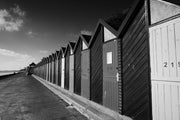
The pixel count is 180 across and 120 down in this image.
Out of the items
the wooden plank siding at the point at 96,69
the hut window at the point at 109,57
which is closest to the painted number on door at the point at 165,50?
the hut window at the point at 109,57

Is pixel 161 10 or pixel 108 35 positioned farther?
pixel 108 35

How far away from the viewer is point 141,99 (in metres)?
4.46

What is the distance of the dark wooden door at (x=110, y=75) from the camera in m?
5.88

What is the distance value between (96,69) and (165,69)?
13.6ft

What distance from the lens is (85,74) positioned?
8953mm

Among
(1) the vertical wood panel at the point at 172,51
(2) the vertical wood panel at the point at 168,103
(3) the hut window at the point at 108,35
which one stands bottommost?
(2) the vertical wood panel at the point at 168,103

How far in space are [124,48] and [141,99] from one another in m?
1.95

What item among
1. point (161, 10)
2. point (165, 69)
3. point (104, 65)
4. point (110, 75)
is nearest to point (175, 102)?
point (165, 69)

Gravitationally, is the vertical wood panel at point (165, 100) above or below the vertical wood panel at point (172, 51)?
below

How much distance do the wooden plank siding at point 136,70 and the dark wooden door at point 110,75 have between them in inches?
19.3

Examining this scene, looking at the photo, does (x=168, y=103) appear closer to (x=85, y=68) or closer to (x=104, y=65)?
(x=104, y=65)

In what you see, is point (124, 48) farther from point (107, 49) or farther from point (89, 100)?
point (89, 100)

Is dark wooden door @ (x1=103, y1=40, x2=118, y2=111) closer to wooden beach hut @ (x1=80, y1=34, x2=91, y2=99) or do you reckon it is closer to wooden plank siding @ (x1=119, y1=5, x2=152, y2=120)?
wooden plank siding @ (x1=119, y1=5, x2=152, y2=120)

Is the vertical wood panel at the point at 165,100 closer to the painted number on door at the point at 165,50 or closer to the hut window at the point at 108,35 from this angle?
the painted number on door at the point at 165,50
